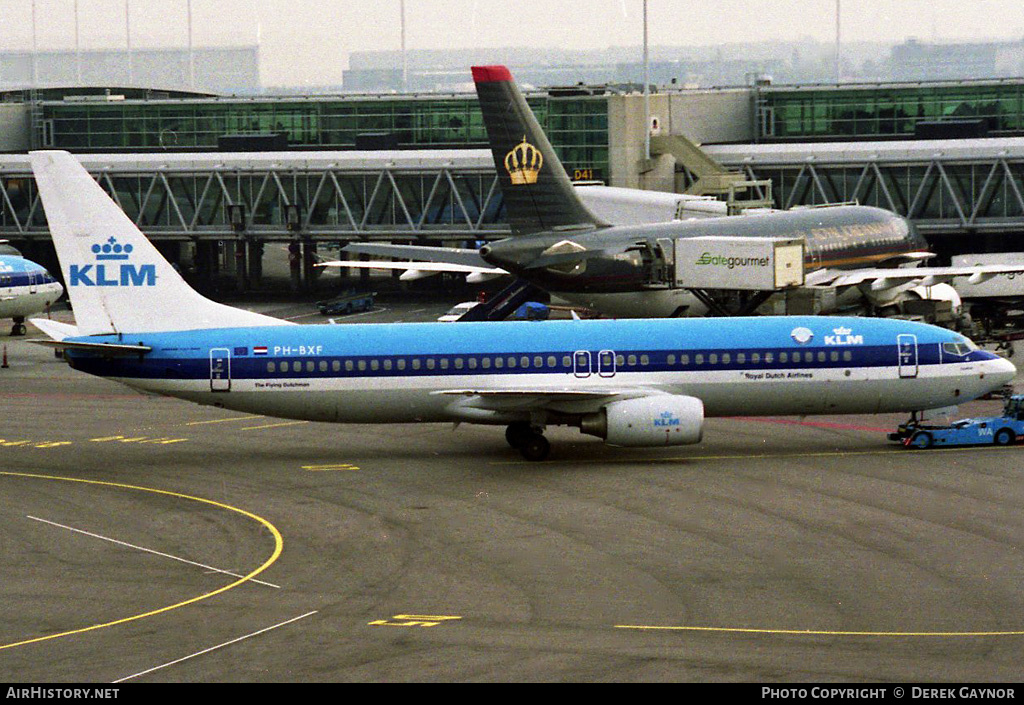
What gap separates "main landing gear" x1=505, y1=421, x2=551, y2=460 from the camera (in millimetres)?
49406

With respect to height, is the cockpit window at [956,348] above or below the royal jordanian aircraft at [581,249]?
below

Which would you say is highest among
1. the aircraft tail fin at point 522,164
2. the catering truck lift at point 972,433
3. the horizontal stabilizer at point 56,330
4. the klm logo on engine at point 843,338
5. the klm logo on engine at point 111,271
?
the aircraft tail fin at point 522,164

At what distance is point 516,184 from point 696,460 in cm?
2741

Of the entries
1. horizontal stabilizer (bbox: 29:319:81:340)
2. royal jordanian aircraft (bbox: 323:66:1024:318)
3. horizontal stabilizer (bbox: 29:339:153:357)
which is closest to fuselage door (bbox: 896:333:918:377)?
royal jordanian aircraft (bbox: 323:66:1024:318)

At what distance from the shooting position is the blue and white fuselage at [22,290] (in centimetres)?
8894

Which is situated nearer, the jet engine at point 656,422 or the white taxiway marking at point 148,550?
the white taxiway marking at point 148,550

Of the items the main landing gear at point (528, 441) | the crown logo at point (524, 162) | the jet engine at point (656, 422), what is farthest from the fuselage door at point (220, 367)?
the crown logo at point (524, 162)

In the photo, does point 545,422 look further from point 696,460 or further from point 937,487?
point 937,487

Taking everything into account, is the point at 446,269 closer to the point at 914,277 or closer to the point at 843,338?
the point at 914,277

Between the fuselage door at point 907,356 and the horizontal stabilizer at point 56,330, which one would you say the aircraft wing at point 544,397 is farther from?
the horizontal stabilizer at point 56,330

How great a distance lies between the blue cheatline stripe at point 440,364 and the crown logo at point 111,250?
11.3 feet

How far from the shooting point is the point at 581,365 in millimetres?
49031
